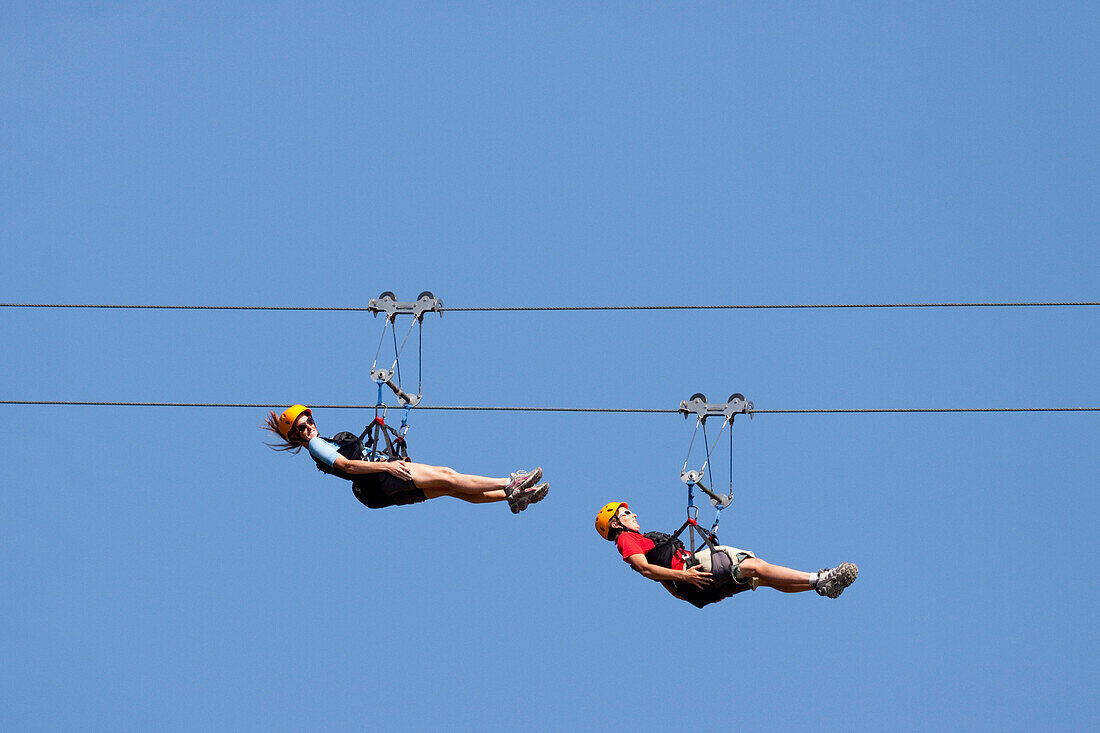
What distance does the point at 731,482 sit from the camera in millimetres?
18922

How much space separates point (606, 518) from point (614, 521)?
74 mm

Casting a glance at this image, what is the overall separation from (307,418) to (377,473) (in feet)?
3.59

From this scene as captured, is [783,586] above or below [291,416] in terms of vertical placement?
below

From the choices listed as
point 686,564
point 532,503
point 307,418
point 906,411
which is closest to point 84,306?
point 307,418

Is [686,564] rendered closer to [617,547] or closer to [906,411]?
[617,547]

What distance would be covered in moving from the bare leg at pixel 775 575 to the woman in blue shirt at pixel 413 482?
5.71 ft

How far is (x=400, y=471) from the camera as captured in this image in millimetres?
18859

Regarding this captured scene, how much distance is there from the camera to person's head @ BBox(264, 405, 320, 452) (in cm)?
1972

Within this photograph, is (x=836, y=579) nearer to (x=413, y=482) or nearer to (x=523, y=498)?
(x=523, y=498)

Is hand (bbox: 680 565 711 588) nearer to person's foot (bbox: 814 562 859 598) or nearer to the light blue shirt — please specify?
person's foot (bbox: 814 562 859 598)

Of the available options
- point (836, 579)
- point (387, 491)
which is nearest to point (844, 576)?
point (836, 579)

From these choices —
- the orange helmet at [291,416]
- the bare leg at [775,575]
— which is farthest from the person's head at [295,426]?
the bare leg at [775,575]

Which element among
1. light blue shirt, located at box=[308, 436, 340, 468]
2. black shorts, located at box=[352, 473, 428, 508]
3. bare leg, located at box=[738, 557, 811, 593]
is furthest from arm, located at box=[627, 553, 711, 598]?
light blue shirt, located at box=[308, 436, 340, 468]

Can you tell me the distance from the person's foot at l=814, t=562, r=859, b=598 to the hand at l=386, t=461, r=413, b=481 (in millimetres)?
3401
